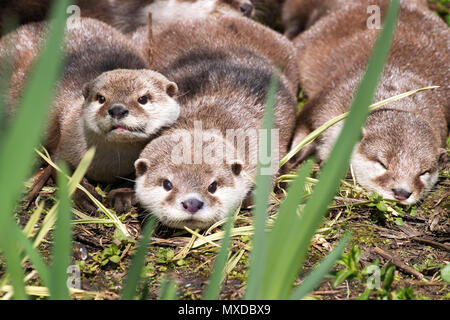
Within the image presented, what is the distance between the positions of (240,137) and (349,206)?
30.9 inches

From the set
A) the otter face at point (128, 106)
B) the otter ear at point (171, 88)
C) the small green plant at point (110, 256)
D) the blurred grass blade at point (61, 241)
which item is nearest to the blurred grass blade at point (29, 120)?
the blurred grass blade at point (61, 241)

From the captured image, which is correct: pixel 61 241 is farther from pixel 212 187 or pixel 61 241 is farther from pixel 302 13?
pixel 302 13

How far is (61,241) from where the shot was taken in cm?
153

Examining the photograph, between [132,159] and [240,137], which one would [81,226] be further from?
[240,137]

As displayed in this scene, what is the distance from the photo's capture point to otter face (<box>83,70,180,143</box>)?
3369 mm

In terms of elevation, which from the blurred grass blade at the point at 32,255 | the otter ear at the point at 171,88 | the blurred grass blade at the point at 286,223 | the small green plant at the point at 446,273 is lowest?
the small green plant at the point at 446,273

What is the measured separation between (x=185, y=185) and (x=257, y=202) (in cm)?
154

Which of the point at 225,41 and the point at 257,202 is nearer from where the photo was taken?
the point at 257,202

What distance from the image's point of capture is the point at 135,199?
3.64 meters

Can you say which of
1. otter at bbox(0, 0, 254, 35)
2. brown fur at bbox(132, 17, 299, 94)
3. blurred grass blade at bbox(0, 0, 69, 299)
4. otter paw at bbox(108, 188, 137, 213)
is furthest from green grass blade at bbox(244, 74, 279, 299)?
otter at bbox(0, 0, 254, 35)

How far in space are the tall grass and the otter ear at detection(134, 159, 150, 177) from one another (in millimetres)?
1587

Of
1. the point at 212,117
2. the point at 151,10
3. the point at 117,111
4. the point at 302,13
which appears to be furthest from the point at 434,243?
the point at 302,13

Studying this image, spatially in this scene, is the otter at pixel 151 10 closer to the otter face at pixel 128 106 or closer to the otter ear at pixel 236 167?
the otter face at pixel 128 106

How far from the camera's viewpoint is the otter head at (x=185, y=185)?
124 inches
